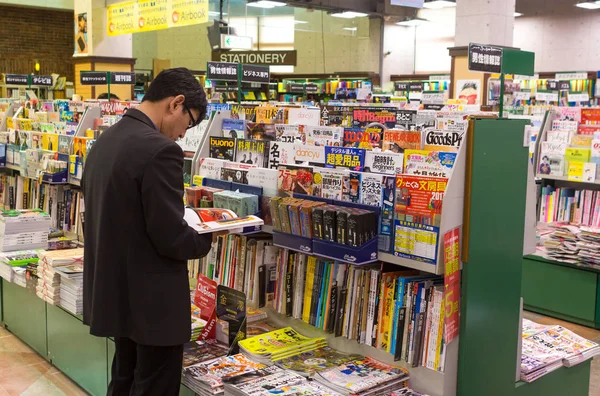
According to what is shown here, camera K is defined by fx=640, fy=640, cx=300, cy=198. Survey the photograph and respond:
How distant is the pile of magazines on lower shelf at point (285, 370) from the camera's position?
9.02 ft

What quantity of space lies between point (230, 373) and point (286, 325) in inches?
25.4

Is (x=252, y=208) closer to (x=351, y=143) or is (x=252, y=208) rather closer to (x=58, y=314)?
(x=351, y=143)

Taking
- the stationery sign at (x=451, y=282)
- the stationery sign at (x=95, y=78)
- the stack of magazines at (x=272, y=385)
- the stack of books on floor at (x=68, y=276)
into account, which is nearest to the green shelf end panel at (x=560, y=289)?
the stationery sign at (x=451, y=282)

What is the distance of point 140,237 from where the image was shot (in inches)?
86.2

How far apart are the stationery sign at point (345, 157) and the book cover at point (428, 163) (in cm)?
27

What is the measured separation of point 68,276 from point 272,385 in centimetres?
155

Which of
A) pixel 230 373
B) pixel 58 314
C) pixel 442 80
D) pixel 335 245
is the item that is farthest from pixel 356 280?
pixel 442 80

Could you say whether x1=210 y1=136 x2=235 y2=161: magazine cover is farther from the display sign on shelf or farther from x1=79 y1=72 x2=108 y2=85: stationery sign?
the display sign on shelf

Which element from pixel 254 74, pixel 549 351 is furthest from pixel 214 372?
pixel 254 74

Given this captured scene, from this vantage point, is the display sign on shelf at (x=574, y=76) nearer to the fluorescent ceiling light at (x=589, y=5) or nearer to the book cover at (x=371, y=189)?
the fluorescent ceiling light at (x=589, y=5)

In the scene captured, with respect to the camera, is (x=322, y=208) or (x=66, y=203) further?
(x=66, y=203)

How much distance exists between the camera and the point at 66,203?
17.8 feet

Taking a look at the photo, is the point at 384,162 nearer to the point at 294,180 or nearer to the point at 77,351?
the point at 294,180

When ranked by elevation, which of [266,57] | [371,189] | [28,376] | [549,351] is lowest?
[28,376]
